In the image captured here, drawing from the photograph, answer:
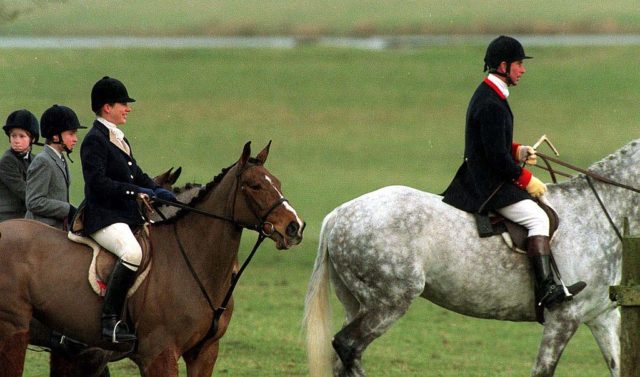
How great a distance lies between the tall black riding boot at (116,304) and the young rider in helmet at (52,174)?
1.53m

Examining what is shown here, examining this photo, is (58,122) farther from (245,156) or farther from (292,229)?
(292,229)

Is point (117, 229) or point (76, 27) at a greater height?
point (117, 229)

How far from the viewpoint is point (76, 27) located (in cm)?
5819

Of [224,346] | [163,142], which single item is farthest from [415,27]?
[224,346]

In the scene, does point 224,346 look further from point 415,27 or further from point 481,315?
point 415,27

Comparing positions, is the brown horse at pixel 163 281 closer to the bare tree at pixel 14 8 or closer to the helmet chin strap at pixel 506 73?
the helmet chin strap at pixel 506 73

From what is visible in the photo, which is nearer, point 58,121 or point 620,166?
point 58,121

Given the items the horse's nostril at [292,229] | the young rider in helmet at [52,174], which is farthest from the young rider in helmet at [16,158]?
the horse's nostril at [292,229]

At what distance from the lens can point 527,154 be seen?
10.9m

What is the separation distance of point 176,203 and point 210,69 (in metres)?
34.4

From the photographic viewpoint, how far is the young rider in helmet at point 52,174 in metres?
10.5

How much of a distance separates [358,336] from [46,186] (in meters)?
2.61

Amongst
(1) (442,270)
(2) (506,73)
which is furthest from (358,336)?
(2) (506,73)

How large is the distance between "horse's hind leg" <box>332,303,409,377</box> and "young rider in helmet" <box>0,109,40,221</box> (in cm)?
284
